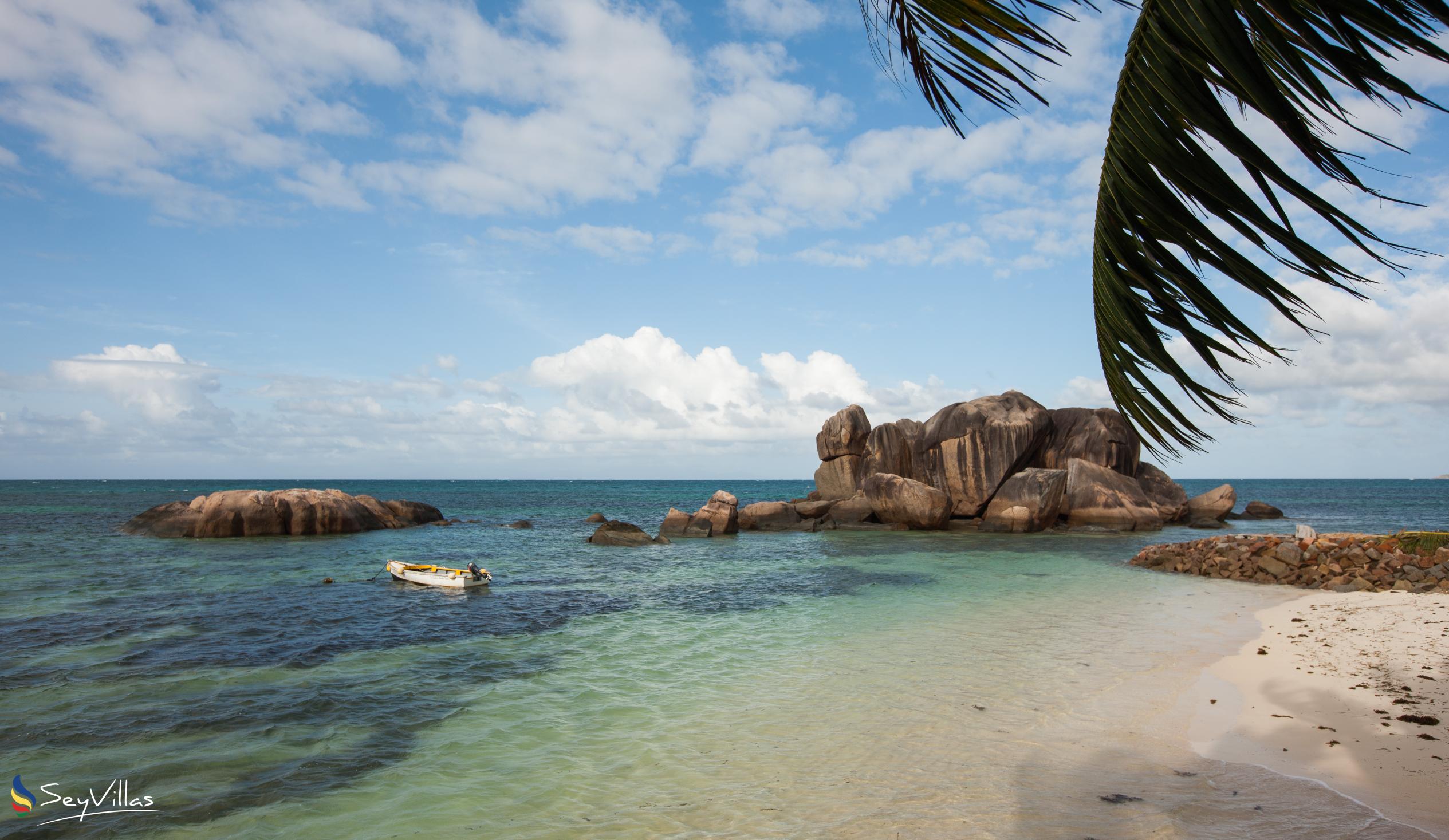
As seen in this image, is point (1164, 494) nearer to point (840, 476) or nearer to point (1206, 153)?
point (840, 476)

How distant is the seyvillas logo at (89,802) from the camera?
21.4 ft

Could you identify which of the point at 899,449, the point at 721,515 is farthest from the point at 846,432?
the point at 721,515

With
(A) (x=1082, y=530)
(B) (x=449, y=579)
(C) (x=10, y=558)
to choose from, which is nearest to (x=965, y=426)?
(A) (x=1082, y=530)

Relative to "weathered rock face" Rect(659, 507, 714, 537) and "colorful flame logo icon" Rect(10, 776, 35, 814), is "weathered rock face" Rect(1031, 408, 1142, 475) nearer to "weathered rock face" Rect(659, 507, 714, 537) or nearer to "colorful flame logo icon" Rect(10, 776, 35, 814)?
"weathered rock face" Rect(659, 507, 714, 537)

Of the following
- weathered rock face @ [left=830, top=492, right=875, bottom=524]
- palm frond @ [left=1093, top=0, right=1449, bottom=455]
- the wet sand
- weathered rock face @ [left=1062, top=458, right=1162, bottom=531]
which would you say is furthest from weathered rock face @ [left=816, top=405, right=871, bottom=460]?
palm frond @ [left=1093, top=0, right=1449, bottom=455]

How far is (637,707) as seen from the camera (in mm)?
9109

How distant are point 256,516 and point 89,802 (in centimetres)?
2754

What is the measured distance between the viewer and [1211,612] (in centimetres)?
1447

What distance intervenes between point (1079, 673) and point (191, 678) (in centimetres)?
1267

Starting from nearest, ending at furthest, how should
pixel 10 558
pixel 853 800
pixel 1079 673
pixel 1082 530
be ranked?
pixel 853 800, pixel 1079 673, pixel 10 558, pixel 1082 530

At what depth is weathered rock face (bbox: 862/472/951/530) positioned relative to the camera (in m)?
32.7

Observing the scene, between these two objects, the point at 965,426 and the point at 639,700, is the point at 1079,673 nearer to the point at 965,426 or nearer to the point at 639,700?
the point at 639,700

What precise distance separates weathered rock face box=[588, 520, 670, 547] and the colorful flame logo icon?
916 inches

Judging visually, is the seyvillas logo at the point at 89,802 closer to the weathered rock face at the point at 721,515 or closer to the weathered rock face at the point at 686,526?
the weathered rock face at the point at 686,526
